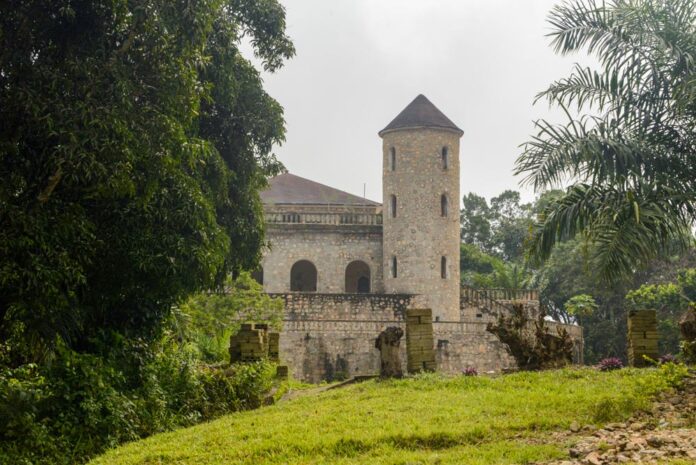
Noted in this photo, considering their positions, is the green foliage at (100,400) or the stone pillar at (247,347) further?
the stone pillar at (247,347)

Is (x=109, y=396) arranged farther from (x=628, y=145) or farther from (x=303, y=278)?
(x=303, y=278)

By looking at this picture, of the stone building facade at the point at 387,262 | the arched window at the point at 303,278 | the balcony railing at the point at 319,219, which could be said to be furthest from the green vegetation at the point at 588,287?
the arched window at the point at 303,278

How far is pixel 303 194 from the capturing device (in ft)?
147

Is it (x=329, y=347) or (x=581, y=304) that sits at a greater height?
(x=581, y=304)

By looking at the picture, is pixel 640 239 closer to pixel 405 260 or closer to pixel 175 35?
pixel 175 35

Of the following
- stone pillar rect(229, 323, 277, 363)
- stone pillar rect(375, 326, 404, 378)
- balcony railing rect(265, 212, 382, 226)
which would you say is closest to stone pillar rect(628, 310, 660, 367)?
stone pillar rect(375, 326, 404, 378)

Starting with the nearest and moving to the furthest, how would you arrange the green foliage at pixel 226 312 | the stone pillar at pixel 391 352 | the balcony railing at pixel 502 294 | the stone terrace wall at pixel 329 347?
the stone pillar at pixel 391 352, the green foliage at pixel 226 312, the stone terrace wall at pixel 329 347, the balcony railing at pixel 502 294

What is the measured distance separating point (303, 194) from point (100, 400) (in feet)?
103

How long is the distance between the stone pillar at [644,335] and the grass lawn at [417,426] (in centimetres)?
117

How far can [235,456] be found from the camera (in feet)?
37.7

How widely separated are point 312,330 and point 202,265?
17875 millimetres

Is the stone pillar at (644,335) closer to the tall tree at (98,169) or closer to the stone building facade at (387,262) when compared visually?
the tall tree at (98,169)

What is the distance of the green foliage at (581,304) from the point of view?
1529 inches

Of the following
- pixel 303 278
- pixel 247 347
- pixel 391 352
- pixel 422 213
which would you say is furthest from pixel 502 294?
pixel 391 352
